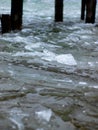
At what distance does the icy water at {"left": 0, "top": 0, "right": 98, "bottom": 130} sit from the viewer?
10.4ft

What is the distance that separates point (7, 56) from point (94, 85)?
1932mm

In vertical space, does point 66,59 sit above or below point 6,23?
above

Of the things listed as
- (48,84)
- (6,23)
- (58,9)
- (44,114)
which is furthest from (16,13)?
(44,114)

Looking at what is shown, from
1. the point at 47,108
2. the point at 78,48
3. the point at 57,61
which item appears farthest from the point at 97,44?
the point at 47,108

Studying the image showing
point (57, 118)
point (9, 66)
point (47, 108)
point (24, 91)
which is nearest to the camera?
point (57, 118)

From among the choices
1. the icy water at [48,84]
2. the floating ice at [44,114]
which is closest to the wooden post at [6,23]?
the icy water at [48,84]

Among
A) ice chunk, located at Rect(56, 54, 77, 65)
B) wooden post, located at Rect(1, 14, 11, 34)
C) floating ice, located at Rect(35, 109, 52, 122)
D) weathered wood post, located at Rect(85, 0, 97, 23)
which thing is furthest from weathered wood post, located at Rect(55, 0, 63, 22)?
floating ice, located at Rect(35, 109, 52, 122)

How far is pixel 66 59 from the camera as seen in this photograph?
227 inches

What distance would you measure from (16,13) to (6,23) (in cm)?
37

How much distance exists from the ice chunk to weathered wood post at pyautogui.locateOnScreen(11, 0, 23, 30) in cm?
301

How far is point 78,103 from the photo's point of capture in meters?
3.65

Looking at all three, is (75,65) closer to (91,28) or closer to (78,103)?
(78,103)

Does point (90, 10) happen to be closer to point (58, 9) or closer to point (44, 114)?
point (58, 9)

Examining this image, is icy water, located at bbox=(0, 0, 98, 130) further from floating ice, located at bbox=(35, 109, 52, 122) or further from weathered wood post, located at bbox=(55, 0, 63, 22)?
weathered wood post, located at bbox=(55, 0, 63, 22)
